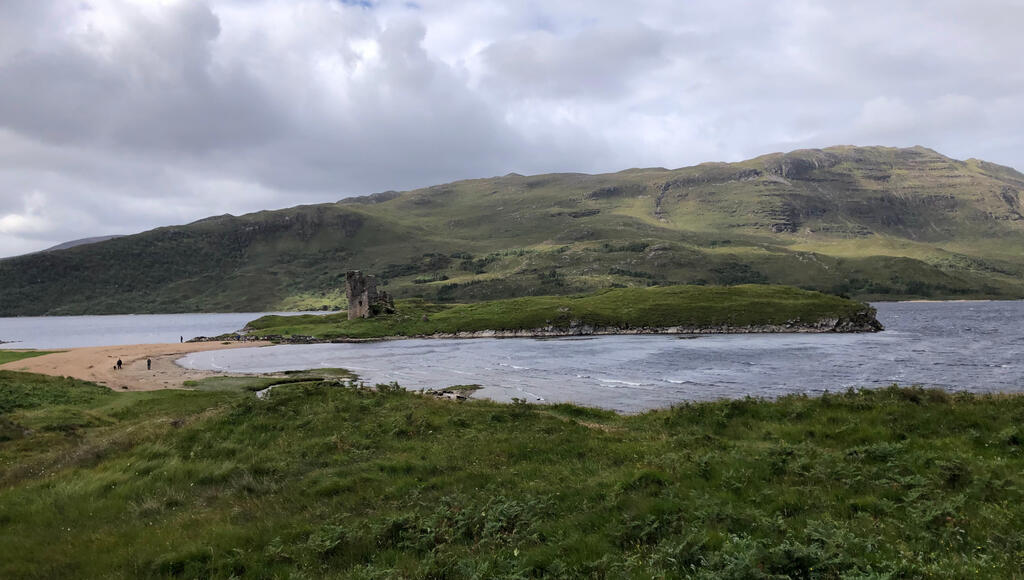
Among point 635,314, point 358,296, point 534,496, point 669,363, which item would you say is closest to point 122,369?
point 669,363

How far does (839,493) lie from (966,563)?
14.6 feet

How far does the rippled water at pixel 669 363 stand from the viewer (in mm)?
51562

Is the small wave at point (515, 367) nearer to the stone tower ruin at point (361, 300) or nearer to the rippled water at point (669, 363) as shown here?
the rippled water at point (669, 363)

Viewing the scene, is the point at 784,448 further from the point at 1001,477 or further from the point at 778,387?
the point at 778,387

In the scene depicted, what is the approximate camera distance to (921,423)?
2111 cm

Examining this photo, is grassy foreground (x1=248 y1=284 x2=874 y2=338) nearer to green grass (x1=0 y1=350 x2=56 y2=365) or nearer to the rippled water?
the rippled water

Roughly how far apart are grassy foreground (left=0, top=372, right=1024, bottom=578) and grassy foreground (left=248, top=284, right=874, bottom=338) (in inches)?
4063

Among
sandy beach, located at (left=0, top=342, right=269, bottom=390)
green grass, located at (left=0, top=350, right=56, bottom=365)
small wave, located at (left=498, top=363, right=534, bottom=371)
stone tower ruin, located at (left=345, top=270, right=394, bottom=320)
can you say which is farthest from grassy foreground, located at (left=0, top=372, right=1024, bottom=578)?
stone tower ruin, located at (left=345, top=270, right=394, bottom=320)

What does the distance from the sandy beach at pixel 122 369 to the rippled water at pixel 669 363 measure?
628cm

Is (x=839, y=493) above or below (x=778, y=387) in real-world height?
above

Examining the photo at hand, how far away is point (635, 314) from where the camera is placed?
132m

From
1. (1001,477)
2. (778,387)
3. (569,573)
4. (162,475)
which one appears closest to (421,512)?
(569,573)

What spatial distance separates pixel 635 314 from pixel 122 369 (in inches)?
4098

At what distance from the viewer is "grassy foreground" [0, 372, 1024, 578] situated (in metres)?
10.2
